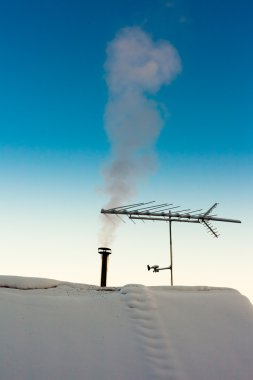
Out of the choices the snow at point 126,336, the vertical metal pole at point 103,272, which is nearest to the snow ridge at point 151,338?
the snow at point 126,336

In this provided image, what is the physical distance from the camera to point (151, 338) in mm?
1704

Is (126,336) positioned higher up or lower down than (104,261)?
lower down

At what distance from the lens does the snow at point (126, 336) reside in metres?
1.59

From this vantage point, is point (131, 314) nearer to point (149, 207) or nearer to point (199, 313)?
point (199, 313)

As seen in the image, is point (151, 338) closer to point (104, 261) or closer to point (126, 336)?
point (126, 336)

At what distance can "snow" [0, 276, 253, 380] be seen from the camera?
159cm

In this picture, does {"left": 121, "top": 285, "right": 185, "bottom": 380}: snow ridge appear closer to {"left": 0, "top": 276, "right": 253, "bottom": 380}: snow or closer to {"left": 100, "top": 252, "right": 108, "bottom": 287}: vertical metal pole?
{"left": 0, "top": 276, "right": 253, "bottom": 380}: snow

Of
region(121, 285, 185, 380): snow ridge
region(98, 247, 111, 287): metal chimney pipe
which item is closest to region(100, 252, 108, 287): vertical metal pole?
region(98, 247, 111, 287): metal chimney pipe

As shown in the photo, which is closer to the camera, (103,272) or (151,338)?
(151,338)

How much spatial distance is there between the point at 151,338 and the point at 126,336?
115mm

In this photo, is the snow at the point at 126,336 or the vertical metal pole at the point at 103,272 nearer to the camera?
the snow at the point at 126,336

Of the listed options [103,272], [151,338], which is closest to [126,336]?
[151,338]

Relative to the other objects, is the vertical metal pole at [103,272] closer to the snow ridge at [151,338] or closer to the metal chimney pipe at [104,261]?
the metal chimney pipe at [104,261]

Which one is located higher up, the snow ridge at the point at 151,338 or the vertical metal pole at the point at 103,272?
the vertical metal pole at the point at 103,272
